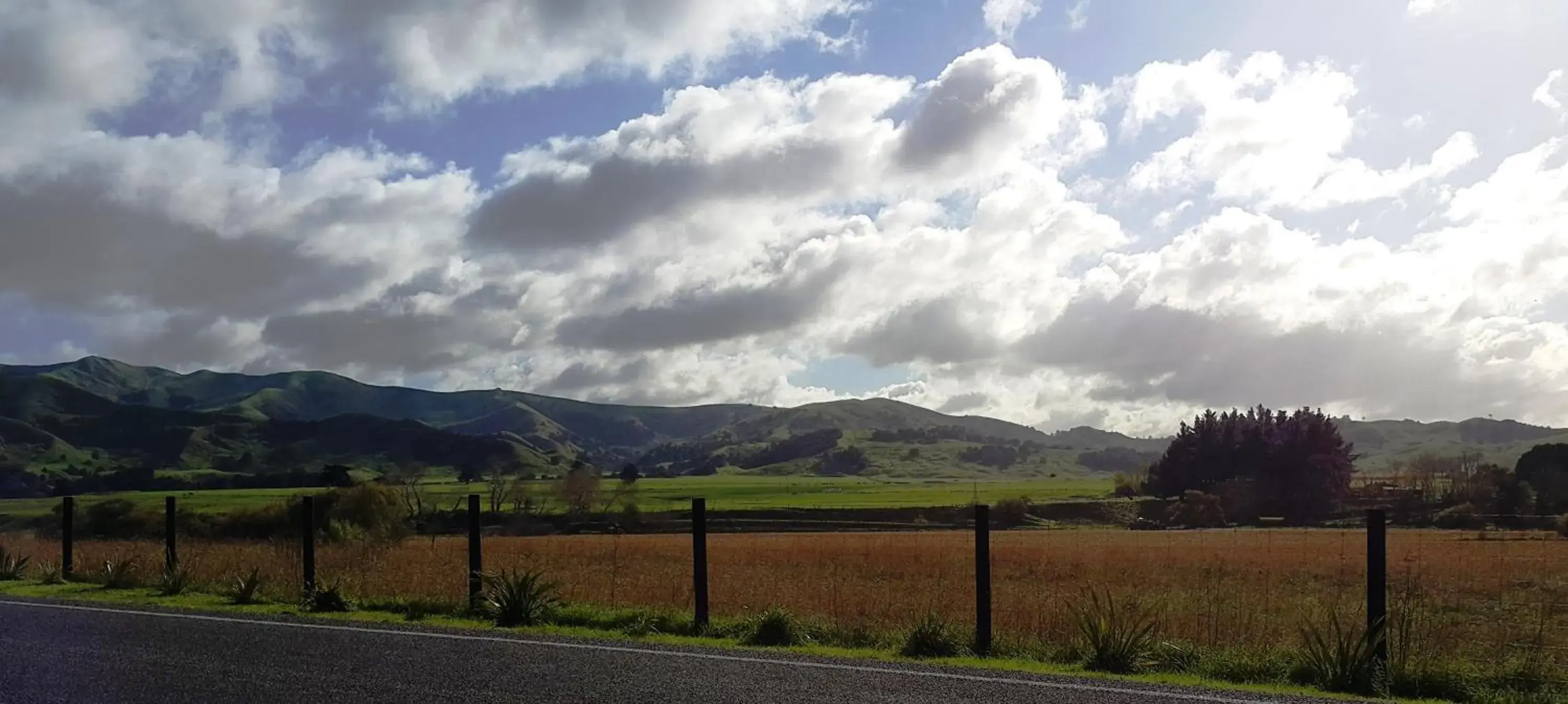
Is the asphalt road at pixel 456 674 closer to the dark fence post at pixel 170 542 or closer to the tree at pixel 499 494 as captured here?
the dark fence post at pixel 170 542

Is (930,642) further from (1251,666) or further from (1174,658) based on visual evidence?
(1251,666)

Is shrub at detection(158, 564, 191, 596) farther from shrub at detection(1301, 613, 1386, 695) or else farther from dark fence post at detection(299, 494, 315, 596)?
shrub at detection(1301, 613, 1386, 695)

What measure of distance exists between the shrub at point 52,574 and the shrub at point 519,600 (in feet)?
34.5

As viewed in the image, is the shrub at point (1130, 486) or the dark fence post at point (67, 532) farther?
the shrub at point (1130, 486)

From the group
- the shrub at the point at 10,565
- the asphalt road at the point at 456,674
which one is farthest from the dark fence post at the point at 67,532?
the asphalt road at the point at 456,674

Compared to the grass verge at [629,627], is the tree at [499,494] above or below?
below

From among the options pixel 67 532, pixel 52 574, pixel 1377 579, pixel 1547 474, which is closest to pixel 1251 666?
pixel 1377 579

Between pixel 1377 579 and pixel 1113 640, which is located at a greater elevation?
pixel 1377 579

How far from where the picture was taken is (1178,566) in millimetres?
30984

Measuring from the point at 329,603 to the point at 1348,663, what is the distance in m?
12.3

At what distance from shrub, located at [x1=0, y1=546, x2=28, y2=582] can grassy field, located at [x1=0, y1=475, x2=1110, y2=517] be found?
32.9m

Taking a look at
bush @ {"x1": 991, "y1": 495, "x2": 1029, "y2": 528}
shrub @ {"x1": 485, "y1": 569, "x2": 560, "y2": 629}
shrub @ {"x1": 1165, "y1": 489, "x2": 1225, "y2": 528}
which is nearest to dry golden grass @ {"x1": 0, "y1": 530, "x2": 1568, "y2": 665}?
shrub @ {"x1": 485, "y1": 569, "x2": 560, "y2": 629}

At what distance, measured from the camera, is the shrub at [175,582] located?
58.0 feet

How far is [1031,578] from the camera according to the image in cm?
2694
